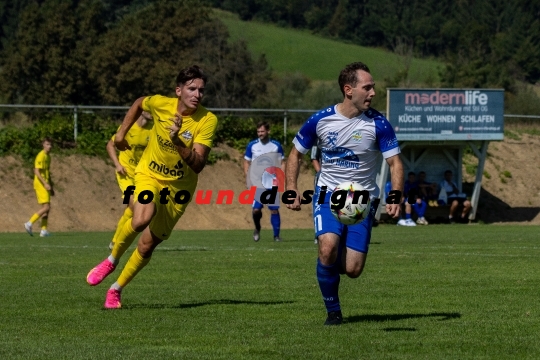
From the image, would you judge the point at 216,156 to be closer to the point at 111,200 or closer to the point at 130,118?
the point at 111,200

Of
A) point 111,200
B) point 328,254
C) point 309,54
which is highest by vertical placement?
point 328,254

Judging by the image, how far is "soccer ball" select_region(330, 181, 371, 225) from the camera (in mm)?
8070

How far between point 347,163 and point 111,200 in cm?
2422

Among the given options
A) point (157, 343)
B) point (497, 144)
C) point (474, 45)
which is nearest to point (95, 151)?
point (497, 144)

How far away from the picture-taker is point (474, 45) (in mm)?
96188

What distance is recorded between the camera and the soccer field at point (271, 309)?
6945mm

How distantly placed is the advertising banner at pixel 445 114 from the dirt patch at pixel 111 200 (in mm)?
Result: 3995

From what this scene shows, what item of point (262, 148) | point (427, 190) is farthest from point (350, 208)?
point (427, 190)

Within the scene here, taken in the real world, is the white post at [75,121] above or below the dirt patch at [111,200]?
above

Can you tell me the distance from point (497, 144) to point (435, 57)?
61.9 m

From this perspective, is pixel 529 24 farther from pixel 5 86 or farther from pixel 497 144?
pixel 497 144

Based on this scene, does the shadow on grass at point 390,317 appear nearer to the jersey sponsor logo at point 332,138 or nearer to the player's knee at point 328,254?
the player's knee at point 328,254

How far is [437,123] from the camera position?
31.3 meters

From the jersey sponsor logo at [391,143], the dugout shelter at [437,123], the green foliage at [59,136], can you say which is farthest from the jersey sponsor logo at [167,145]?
the green foliage at [59,136]
